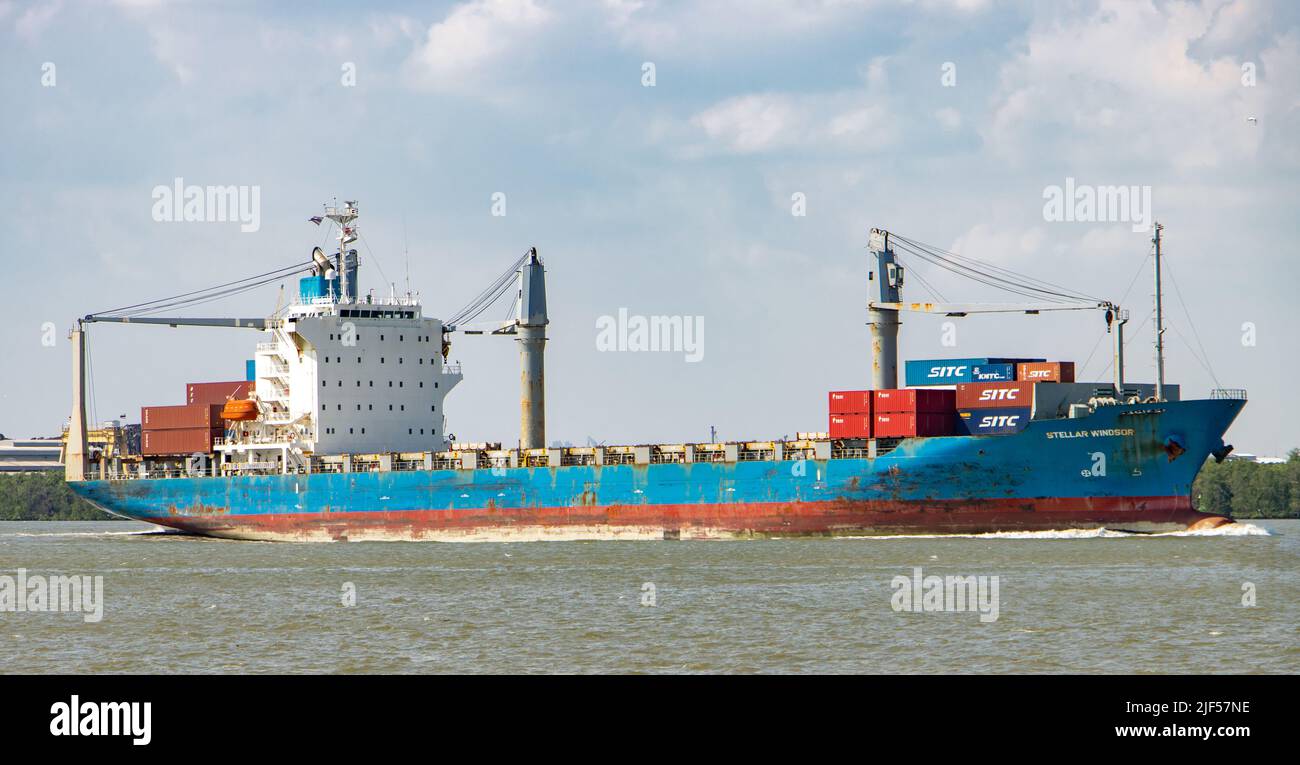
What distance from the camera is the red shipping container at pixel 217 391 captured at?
61.8m

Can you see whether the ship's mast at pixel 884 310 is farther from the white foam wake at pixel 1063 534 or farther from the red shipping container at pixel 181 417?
the red shipping container at pixel 181 417

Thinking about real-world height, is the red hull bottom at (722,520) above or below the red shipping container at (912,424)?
below

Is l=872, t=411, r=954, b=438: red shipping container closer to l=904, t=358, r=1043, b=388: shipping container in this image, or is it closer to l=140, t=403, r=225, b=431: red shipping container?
l=904, t=358, r=1043, b=388: shipping container

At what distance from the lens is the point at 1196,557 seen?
132ft

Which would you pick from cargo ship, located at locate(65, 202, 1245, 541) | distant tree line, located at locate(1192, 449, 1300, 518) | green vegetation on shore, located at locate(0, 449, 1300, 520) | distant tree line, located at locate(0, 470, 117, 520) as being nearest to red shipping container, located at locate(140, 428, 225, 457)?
cargo ship, located at locate(65, 202, 1245, 541)

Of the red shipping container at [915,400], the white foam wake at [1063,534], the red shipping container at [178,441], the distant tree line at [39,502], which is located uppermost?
the red shipping container at [915,400]

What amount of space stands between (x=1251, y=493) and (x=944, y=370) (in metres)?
61.0

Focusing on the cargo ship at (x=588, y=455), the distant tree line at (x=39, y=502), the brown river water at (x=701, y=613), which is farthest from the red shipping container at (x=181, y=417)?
the distant tree line at (x=39, y=502)

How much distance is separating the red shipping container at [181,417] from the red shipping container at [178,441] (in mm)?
180

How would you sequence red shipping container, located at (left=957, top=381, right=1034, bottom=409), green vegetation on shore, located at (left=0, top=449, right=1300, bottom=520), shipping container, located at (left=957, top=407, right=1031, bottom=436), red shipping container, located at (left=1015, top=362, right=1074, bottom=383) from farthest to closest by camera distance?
green vegetation on shore, located at (left=0, top=449, right=1300, bottom=520), red shipping container, located at (left=1015, top=362, right=1074, bottom=383), red shipping container, located at (left=957, top=381, right=1034, bottom=409), shipping container, located at (left=957, top=407, right=1031, bottom=436)

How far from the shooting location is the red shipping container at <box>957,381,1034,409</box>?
149ft

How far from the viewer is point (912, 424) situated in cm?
4547

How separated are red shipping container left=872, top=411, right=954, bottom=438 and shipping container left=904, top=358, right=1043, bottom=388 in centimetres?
183
